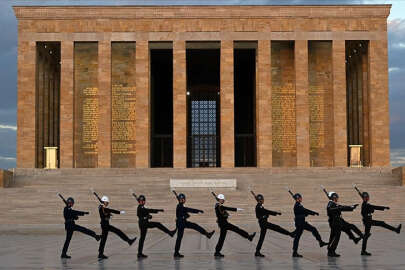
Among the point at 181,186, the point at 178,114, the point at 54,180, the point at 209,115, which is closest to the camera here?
the point at 181,186

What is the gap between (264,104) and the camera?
45375 millimetres

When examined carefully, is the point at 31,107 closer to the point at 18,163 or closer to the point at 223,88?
the point at 18,163

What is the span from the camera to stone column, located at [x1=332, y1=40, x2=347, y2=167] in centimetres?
4528

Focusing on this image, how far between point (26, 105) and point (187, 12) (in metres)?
13.0

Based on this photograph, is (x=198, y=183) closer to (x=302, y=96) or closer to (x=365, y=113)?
(x=302, y=96)

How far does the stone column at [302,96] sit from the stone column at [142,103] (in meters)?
10.5

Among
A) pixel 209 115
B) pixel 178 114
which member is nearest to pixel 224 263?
pixel 178 114

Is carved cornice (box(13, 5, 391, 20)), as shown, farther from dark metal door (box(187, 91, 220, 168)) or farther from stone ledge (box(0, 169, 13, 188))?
stone ledge (box(0, 169, 13, 188))

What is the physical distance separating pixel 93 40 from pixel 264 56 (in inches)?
477

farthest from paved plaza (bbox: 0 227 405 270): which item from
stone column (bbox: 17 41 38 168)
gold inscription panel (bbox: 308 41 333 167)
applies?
gold inscription panel (bbox: 308 41 333 167)

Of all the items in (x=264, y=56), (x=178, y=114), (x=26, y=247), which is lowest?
(x=26, y=247)

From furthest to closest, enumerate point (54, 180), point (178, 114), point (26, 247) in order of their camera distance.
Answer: point (178, 114)
point (54, 180)
point (26, 247)

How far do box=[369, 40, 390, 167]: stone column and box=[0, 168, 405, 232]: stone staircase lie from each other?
19.4ft

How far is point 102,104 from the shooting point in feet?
149
